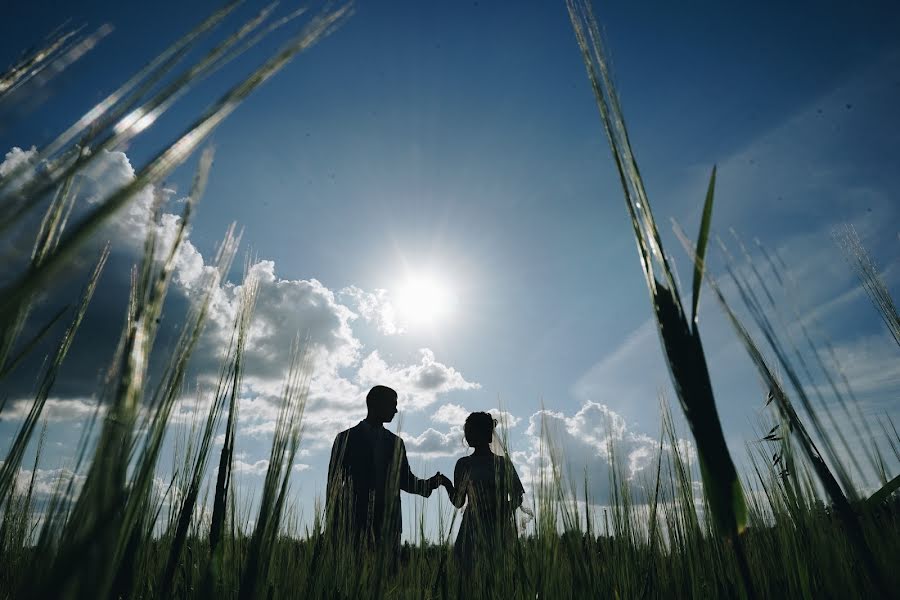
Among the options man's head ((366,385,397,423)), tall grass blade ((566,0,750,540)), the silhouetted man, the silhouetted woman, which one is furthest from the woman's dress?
tall grass blade ((566,0,750,540))

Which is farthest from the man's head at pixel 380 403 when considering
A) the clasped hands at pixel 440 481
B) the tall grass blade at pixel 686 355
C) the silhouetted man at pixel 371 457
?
the tall grass blade at pixel 686 355

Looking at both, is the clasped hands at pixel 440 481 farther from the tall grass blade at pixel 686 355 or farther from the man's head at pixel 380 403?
the tall grass blade at pixel 686 355

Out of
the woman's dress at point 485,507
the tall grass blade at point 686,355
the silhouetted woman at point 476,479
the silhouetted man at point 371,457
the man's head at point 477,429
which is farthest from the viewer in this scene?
the man's head at point 477,429

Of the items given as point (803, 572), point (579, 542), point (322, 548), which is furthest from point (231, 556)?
point (803, 572)

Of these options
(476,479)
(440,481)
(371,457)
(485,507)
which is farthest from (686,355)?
(440,481)

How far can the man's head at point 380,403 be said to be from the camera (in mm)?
4902

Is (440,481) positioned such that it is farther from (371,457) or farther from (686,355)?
(686,355)

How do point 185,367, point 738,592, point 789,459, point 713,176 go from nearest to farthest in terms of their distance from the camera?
1. point 713,176
2. point 185,367
3. point 789,459
4. point 738,592

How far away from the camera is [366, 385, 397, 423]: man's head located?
490cm

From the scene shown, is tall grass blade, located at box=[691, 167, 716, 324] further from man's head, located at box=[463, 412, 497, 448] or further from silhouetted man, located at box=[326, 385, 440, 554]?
man's head, located at box=[463, 412, 497, 448]

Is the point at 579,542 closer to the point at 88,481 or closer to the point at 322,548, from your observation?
the point at 322,548

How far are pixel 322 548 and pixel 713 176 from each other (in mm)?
2045

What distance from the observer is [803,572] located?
113 centimetres

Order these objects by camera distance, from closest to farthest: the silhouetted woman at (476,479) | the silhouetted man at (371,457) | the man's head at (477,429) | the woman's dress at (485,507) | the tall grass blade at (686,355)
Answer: the tall grass blade at (686,355) < the woman's dress at (485,507) < the silhouetted woman at (476,479) < the silhouetted man at (371,457) < the man's head at (477,429)
